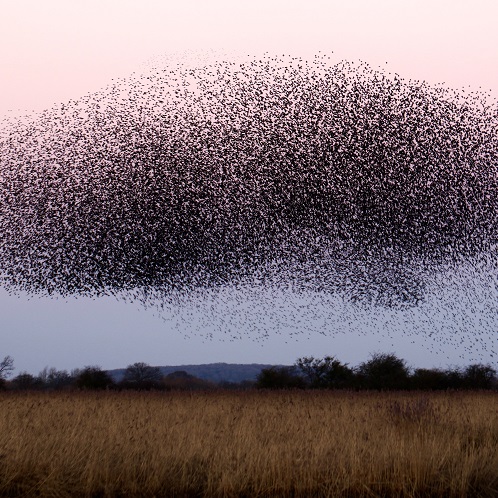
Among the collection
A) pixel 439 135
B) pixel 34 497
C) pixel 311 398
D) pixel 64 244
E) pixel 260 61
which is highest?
pixel 260 61

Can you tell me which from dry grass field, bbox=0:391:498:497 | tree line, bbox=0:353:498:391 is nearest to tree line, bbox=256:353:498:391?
Answer: tree line, bbox=0:353:498:391

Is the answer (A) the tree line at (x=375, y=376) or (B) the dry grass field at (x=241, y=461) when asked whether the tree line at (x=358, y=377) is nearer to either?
(A) the tree line at (x=375, y=376)

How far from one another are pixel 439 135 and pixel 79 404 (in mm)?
12395

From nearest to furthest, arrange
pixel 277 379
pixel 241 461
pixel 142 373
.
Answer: pixel 241 461, pixel 277 379, pixel 142 373

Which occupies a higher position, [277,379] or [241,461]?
[277,379]

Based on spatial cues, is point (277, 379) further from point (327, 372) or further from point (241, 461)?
point (241, 461)

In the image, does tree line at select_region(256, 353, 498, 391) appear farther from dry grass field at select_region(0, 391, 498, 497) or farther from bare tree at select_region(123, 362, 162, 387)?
dry grass field at select_region(0, 391, 498, 497)

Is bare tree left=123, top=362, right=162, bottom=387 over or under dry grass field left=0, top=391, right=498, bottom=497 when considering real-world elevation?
over

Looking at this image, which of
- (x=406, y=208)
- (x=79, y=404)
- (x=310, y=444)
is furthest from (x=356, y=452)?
(x=406, y=208)

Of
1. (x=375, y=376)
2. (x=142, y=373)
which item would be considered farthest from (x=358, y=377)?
(x=142, y=373)

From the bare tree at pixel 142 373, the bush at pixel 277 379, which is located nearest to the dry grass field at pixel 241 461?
the bush at pixel 277 379

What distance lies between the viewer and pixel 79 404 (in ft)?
63.1

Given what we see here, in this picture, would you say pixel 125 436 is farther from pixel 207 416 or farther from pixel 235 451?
pixel 207 416

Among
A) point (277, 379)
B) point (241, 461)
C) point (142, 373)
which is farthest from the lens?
point (142, 373)
